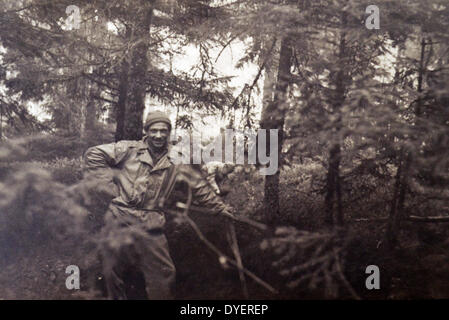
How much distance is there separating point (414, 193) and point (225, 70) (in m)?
4.33

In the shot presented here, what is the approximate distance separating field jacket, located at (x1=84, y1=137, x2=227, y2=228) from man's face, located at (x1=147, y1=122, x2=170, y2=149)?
16 cm

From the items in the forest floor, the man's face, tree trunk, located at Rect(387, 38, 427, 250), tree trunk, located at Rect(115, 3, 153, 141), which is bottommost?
the forest floor

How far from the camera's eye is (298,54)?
6242mm

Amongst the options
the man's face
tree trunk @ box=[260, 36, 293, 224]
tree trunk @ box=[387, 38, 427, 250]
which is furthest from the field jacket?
tree trunk @ box=[387, 38, 427, 250]

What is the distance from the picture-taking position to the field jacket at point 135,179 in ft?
17.2

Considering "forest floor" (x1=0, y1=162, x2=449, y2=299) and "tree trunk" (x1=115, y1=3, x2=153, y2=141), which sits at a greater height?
"tree trunk" (x1=115, y1=3, x2=153, y2=141)

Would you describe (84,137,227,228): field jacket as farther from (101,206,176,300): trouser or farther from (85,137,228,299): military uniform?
(101,206,176,300): trouser

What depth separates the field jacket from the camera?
5.24 m

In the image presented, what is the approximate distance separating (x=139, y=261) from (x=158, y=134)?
1886mm

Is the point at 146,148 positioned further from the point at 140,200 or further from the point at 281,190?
the point at 281,190

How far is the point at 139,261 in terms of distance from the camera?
5.32m

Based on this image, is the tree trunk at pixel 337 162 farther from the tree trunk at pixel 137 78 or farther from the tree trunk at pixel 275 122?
the tree trunk at pixel 137 78

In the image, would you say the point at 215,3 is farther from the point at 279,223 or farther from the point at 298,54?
the point at 279,223
